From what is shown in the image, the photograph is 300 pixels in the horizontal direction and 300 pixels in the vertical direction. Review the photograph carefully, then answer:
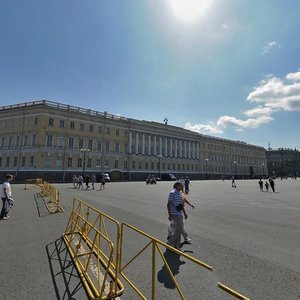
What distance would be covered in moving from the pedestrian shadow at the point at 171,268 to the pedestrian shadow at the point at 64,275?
4.77 ft

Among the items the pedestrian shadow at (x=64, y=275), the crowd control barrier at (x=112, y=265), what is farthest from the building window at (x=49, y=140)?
the pedestrian shadow at (x=64, y=275)

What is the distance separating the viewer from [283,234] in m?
7.63

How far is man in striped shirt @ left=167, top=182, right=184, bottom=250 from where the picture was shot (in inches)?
237

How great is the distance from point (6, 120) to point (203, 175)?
6454cm

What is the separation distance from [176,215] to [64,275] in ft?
10.2

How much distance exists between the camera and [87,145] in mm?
56438

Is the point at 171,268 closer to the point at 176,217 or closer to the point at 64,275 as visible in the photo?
the point at 176,217

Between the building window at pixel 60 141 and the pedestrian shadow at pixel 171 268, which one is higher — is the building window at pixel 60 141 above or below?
above

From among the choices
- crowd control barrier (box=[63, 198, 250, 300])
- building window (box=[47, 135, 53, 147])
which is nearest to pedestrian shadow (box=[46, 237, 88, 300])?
crowd control barrier (box=[63, 198, 250, 300])

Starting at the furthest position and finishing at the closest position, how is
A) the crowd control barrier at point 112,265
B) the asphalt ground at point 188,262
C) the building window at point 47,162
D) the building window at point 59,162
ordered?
the building window at point 59,162 < the building window at point 47,162 < the asphalt ground at point 188,262 < the crowd control barrier at point 112,265

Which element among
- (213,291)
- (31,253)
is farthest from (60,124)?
(213,291)

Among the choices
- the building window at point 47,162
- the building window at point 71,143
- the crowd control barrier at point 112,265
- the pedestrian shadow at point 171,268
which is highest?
the building window at point 71,143

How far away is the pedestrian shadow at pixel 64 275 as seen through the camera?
3804 mm

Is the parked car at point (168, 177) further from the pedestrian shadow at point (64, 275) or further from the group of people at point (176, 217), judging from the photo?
the pedestrian shadow at point (64, 275)
